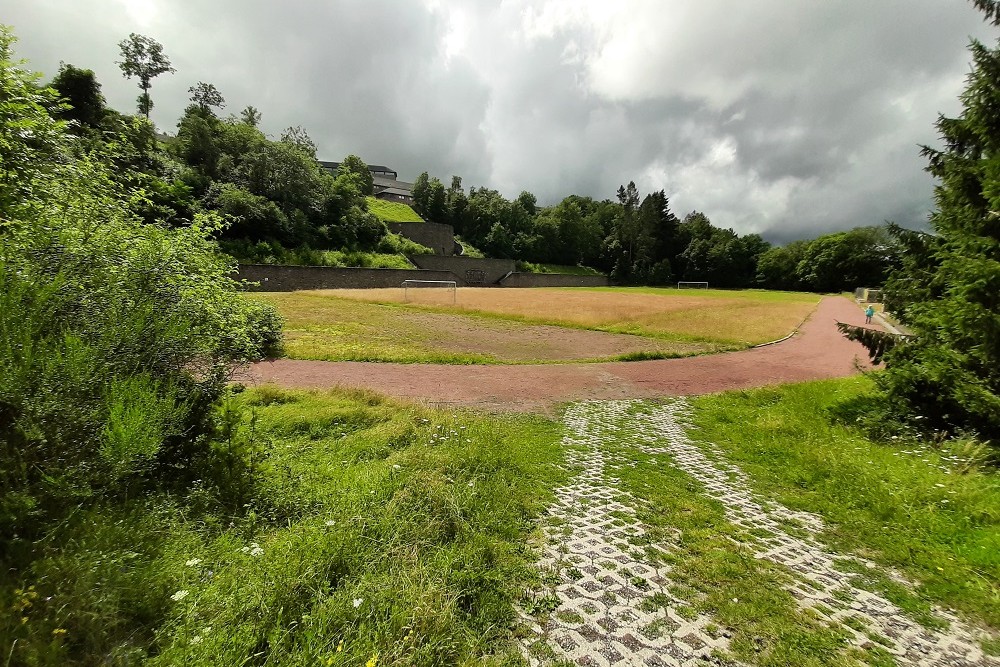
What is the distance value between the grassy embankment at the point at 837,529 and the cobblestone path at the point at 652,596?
0.13 metres

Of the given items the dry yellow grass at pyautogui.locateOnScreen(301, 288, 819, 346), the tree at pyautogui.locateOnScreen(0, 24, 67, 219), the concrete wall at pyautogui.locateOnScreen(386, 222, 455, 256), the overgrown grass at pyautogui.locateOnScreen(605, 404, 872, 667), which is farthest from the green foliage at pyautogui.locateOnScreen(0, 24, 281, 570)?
the concrete wall at pyautogui.locateOnScreen(386, 222, 455, 256)

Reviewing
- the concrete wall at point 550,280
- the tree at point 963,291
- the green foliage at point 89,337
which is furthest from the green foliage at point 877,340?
the concrete wall at point 550,280

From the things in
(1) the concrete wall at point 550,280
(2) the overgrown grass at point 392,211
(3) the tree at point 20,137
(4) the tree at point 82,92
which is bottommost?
(1) the concrete wall at point 550,280

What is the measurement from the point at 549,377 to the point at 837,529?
939cm

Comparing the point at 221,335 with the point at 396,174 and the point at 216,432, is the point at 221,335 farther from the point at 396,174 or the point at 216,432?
the point at 396,174

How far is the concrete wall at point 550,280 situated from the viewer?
7525 centimetres

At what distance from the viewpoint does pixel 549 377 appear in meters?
13.9

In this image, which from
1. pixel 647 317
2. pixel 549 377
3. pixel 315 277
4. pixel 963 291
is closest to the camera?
pixel 963 291

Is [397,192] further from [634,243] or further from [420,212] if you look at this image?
[634,243]

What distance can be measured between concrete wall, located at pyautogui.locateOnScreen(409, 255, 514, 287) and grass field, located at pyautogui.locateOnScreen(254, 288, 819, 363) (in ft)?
91.3

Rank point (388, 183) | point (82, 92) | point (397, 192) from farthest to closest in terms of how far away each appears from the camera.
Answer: point (388, 183) → point (397, 192) → point (82, 92)

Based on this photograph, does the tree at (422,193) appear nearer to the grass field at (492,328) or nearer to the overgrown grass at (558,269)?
the overgrown grass at (558,269)

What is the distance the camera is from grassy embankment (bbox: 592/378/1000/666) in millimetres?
3252

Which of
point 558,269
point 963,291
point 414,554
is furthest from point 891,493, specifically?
point 558,269
